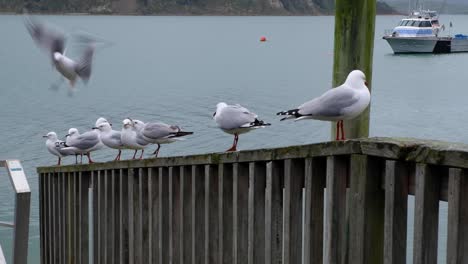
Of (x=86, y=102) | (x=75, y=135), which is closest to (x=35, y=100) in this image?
(x=86, y=102)

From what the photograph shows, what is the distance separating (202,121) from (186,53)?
1823 inches

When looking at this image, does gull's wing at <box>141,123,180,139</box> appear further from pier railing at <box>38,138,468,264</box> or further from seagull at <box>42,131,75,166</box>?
seagull at <box>42,131,75,166</box>

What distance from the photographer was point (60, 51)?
7.50 metres

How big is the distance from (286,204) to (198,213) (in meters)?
0.98

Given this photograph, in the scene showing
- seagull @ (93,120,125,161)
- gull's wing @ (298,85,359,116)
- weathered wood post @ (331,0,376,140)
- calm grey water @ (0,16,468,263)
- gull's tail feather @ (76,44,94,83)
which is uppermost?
weathered wood post @ (331,0,376,140)

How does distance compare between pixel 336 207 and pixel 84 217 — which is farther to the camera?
pixel 84 217

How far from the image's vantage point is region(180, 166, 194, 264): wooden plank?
4461mm

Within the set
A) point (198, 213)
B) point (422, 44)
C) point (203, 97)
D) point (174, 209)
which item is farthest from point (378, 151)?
point (422, 44)

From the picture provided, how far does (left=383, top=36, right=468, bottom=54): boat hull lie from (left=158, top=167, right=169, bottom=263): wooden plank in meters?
65.3

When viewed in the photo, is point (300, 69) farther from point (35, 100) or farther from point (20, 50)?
point (20, 50)

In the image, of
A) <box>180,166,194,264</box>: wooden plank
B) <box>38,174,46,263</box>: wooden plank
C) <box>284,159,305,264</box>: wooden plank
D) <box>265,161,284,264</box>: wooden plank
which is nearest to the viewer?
<box>284,159,305,264</box>: wooden plank

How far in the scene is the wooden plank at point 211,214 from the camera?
416cm

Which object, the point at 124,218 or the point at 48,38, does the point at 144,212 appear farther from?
the point at 48,38

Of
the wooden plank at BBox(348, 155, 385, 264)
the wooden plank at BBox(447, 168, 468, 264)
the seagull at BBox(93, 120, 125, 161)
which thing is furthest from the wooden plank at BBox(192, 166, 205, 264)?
the seagull at BBox(93, 120, 125, 161)
